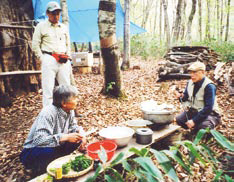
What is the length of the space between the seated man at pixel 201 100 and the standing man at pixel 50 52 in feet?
8.34

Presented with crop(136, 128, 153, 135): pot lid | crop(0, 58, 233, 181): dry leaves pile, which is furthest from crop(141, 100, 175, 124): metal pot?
crop(0, 58, 233, 181): dry leaves pile

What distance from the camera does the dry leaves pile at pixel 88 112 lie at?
3499 millimetres

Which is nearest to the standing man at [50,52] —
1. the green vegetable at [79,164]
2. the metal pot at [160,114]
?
the metal pot at [160,114]

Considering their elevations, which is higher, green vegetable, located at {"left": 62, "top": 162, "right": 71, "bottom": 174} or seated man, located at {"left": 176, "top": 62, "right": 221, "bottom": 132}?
seated man, located at {"left": 176, "top": 62, "right": 221, "bottom": 132}

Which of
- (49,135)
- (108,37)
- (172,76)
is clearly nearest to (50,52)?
(108,37)

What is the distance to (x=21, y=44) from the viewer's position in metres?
6.20

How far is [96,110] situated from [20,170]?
2179 millimetres

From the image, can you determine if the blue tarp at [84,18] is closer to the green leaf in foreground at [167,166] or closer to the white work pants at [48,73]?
the white work pants at [48,73]

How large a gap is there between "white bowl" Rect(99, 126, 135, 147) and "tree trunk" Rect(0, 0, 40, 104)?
411 cm

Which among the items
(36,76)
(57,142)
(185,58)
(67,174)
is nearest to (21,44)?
(36,76)

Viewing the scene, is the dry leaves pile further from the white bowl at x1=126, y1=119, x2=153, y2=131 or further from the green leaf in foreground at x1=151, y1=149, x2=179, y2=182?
the green leaf in foreground at x1=151, y1=149, x2=179, y2=182

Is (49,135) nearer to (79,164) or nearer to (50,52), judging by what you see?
(79,164)

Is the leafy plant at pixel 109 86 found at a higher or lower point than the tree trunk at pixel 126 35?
lower

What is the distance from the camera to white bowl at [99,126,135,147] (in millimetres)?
2668
